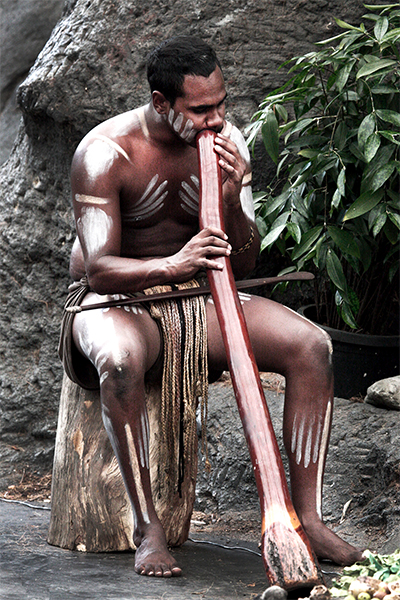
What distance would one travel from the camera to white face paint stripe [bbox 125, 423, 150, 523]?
A: 7.36ft

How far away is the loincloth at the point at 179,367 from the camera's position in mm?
2420

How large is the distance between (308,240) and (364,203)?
0.89 feet

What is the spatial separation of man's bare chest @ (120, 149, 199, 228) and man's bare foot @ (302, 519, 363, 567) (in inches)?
42.3

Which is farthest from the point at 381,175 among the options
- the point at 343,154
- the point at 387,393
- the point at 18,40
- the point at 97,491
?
the point at 18,40

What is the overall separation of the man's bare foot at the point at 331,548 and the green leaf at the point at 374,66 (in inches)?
63.9

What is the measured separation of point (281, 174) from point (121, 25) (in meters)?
1.05

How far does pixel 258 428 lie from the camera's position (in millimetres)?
2051

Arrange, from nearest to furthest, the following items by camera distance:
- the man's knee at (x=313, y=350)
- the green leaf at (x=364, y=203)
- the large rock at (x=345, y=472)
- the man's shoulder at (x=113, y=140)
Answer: the man's knee at (x=313, y=350) < the man's shoulder at (x=113, y=140) < the large rock at (x=345, y=472) < the green leaf at (x=364, y=203)

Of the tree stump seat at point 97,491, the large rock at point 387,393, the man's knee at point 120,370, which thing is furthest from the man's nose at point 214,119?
the large rock at point 387,393

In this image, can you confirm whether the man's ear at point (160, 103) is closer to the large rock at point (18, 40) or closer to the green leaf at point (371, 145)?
the green leaf at point (371, 145)

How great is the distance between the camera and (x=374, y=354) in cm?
361

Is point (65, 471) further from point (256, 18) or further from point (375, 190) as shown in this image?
point (256, 18)

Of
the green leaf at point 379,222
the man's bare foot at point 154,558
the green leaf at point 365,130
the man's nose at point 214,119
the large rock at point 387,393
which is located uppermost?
the man's nose at point 214,119

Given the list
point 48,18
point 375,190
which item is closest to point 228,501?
point 375,190
